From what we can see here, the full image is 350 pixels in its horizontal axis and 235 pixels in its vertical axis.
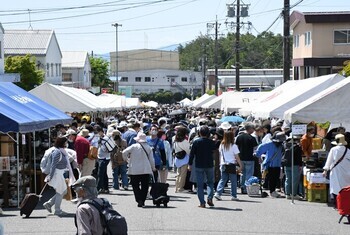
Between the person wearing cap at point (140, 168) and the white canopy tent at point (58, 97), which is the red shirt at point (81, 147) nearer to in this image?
the person wearing cap at point (140, 168)

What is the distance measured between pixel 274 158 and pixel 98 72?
100314mm

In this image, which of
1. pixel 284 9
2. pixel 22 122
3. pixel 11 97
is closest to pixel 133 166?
pixel 22 122

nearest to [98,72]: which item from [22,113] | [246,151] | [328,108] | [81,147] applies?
[81,147]

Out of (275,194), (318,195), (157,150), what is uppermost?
(157,150)

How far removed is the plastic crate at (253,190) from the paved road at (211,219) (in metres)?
1.30

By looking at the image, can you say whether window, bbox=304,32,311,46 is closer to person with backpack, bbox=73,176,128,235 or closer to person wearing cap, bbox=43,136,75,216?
person wearing cap, bbox=43,136,75,216

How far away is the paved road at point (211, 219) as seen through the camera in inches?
590

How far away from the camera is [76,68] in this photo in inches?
A: 3952

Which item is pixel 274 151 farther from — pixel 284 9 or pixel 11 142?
pixel 284 9

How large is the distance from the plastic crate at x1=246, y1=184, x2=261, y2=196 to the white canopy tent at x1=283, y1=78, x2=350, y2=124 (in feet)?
9.78

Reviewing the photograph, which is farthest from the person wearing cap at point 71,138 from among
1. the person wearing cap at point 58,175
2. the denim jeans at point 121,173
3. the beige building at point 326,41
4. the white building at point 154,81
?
the white building at point 154,81

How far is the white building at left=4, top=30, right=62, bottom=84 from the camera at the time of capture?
77.4 metres

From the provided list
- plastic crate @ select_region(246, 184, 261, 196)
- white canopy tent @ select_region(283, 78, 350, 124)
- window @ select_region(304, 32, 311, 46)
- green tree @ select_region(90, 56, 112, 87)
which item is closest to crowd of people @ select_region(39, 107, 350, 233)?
plastic crate @ select_region(246, 184, 261, 196)

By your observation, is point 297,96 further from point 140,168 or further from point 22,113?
point 22,113
